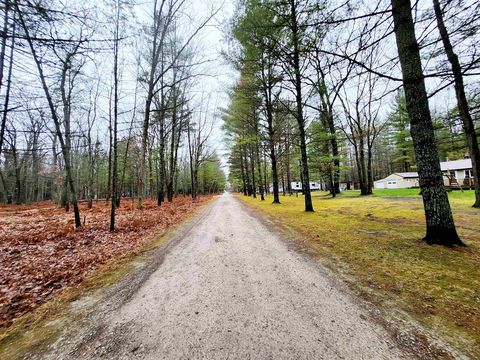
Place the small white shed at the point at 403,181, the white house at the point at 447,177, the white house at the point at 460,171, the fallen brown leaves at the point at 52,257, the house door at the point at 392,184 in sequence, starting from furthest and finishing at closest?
the house door at the point at 392,184
the small white shed at the point at 403,181
the white house at the point at 460,171
the white house at the point at 447,177
the fallen brown leaves at the point at 52,257

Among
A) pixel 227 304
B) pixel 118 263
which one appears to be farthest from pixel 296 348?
pixel 118 263

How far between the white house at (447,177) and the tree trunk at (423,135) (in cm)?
2219

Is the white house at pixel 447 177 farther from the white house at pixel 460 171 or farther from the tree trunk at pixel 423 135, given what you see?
the tree trunk at pixel 423 135

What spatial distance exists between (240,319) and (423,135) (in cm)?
483

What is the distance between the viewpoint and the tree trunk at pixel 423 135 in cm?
417

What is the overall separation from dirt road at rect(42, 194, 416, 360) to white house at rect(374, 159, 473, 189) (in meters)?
25.5

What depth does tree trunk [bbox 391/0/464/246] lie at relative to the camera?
417 centimetres

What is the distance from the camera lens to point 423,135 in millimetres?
4258

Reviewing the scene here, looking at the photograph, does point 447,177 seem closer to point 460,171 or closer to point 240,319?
point 460,171

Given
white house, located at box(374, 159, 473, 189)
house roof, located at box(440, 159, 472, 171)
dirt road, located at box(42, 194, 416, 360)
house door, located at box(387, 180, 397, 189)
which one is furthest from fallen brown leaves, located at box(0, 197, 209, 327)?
house door, located at box(387, 180, 397, 189)

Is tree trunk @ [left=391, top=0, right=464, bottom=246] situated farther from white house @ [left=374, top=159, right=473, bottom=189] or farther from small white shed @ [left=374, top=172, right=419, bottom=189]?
small white shed @ [left=374, top=172, right=419, bottom=189]

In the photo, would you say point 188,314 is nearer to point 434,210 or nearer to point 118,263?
point 118,263

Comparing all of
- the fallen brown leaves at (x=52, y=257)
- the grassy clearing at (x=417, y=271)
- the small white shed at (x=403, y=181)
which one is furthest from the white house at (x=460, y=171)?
the fallen brown leaves at (x=52, y=257)

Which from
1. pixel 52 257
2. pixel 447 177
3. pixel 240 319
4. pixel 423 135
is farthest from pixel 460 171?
pixel 52 257
